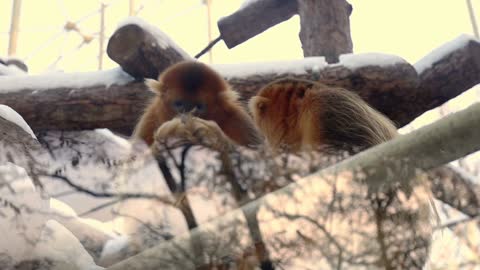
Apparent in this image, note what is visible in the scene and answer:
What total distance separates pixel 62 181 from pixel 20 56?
3.66 feet

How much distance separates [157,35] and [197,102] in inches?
18.7

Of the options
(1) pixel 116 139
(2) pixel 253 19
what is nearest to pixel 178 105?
(1) pixel 116 139

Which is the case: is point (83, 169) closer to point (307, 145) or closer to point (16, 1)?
point (307, 145)

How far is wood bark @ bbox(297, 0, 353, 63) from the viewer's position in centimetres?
186

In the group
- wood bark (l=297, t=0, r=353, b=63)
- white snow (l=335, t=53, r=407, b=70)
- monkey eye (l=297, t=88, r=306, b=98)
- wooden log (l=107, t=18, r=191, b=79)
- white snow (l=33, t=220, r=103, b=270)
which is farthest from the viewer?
wood bark (l=297, t=0, r=353, b=63)

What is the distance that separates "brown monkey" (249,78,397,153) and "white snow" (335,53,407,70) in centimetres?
13

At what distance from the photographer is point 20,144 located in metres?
1.01

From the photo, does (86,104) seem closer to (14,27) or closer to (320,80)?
(14,27)

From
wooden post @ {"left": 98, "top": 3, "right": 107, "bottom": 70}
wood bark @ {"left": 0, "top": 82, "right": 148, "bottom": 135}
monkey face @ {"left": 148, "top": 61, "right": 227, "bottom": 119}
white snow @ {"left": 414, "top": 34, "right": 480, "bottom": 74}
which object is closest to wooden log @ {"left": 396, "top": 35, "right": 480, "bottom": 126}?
white snow @ {"left": 414, "top": 34, "right": 480, "bottom": 74}

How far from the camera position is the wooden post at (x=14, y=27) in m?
1.74

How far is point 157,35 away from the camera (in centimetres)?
167

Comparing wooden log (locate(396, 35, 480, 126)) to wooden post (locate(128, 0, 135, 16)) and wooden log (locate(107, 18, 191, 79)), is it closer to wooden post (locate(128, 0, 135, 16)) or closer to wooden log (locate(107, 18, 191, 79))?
wooden log (locate(107, 18, 191, 79))

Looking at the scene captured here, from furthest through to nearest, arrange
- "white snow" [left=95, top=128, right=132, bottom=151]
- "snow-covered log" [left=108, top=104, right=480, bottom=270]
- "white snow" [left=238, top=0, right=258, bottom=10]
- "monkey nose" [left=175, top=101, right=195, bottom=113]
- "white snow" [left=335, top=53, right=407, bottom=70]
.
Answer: "white snow" [left=238, top=0, right=258, bottom=10], "white snow" [left=335, top=53, right=407, bottom=70], "monkey nose" [left=175, top=101, right=195, bottom=113], "white snow" [left=95, top=128, right=132, bottom=151], "snow-covered log" [left=108, top=104, right=480, bottom=270]

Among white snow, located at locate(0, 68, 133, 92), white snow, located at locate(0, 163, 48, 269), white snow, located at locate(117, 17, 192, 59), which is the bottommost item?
white snow, located at locate(0, 163, 48, 269)
